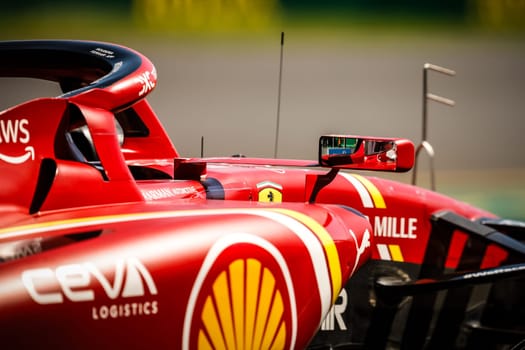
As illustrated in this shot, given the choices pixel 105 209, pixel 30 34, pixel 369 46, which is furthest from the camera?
pixel 369 46

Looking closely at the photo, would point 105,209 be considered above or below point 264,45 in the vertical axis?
below

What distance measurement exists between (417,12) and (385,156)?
3.25 metres

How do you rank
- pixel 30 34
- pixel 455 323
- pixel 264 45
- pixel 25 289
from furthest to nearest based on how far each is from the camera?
pixel 264 45 < pixel 30 34 < pixel 455 323 < pixel 25 289

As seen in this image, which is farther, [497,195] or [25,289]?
[497,195]

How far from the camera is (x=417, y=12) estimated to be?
4828mm

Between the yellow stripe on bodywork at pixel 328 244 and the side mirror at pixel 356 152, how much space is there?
0.23 meters

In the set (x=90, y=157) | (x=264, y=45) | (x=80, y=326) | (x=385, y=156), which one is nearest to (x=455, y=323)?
(x=385, y=156)

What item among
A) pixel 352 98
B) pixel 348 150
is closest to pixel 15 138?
pixel 348 150

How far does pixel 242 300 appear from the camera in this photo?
1375 millimetres

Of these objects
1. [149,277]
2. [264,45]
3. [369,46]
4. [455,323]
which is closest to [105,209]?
[149,277]

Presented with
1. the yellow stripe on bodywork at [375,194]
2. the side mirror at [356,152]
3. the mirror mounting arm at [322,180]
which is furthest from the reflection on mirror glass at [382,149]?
the yellow stripe on bodywork at [375,194]

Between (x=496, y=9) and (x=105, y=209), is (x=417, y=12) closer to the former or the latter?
(x=496, y=9)

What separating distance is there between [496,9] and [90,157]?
366 cm

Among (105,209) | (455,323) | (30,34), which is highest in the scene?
(30,34)
